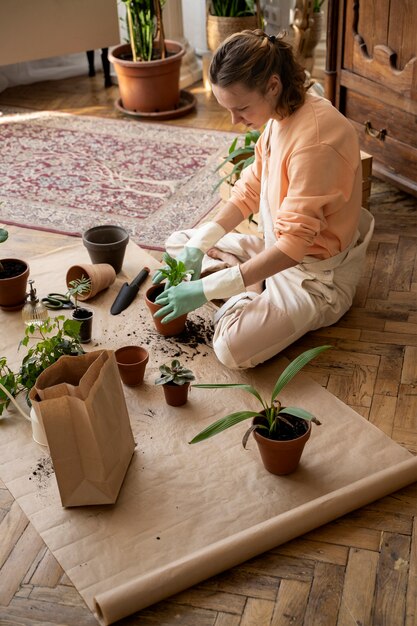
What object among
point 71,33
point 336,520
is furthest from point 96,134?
point 336,520

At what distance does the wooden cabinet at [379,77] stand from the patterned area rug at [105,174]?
614 mm

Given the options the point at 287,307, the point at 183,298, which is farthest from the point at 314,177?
the point at 183,298

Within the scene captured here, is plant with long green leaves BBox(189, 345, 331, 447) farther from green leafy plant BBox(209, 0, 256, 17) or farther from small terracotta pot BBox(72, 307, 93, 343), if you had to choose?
green leafy plant BBox(209, 0, 256, 17)

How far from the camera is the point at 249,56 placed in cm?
196

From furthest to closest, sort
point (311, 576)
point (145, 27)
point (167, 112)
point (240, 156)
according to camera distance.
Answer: point (167, 112), point (145, 27), point (240, 156), point (311, 576)

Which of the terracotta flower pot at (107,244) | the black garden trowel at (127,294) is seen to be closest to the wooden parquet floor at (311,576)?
the black garden trowel at (127,294)

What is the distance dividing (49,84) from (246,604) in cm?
Answer: 341

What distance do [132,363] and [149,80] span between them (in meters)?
2.08

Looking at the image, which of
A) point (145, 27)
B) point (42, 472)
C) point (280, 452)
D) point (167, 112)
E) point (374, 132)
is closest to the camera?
point (280, 452)

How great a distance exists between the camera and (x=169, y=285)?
2236mm

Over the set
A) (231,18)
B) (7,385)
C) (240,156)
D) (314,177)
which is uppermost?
(314,177)

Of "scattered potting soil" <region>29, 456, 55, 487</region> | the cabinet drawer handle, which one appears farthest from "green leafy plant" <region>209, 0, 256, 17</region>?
"scattered potting soil" <region>29, 456, 55, 487</region>

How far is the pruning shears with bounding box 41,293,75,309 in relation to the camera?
2.42m

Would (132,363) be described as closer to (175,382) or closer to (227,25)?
(175,382)
